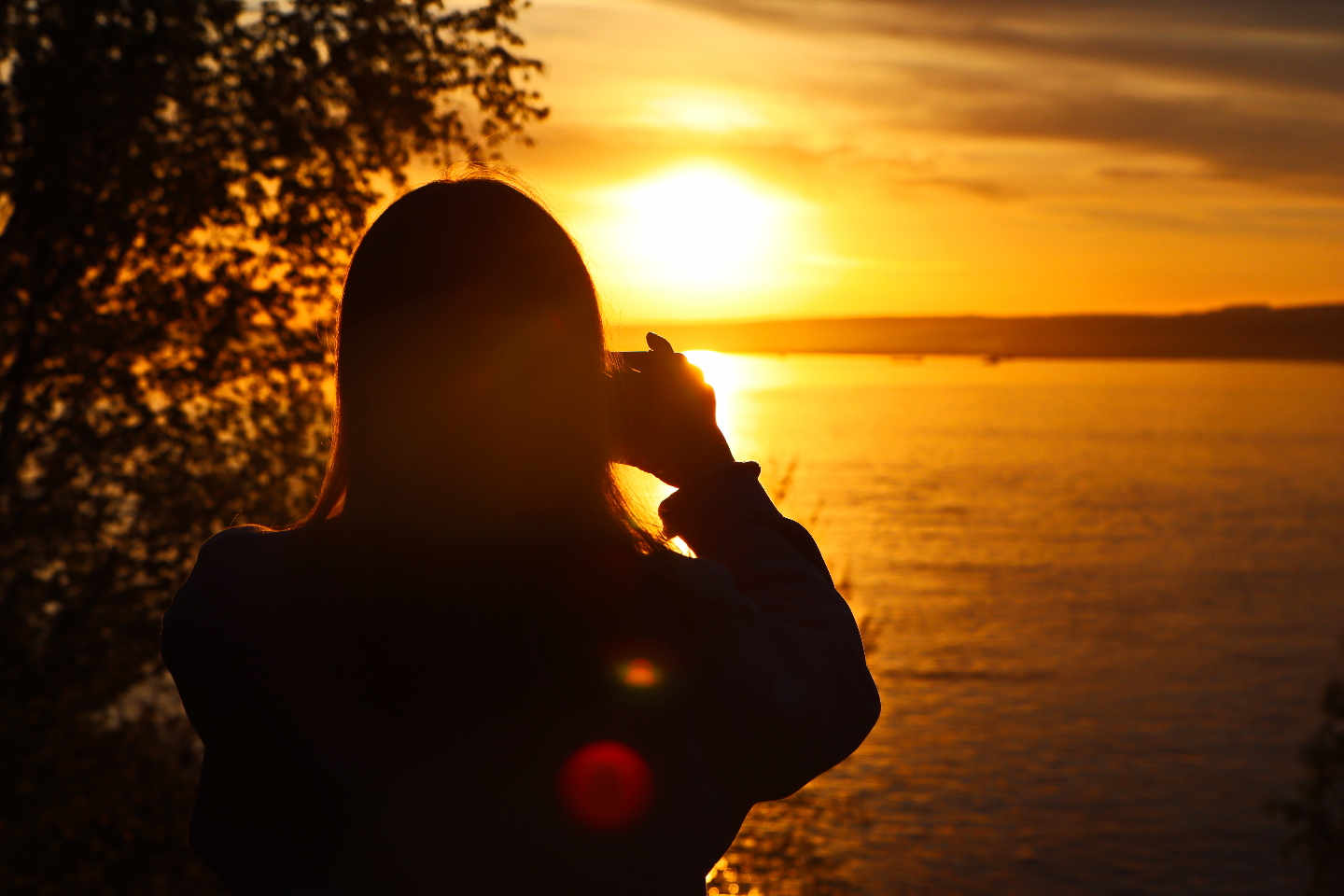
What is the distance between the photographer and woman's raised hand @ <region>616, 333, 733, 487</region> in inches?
61.9

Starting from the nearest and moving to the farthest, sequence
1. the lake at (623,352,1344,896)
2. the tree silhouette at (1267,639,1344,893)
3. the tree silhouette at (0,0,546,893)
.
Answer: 1. the tree silhouette at (0,0,546,893)
2. the tree silhouette at (1267,639,1344,893)
3. the lake at (623,352,1344,896)

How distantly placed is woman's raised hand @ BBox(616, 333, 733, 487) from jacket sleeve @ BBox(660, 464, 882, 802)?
0.04 m

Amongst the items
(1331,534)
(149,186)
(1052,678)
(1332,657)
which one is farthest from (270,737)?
(1331,534)

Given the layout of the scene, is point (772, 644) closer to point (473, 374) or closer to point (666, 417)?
point (666, 417)

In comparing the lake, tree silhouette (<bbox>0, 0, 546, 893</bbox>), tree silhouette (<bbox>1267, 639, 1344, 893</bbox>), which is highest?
tree silhouette (<bbox>0, 0, 546, 893</bbox>)

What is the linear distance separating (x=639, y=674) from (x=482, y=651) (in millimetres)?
201

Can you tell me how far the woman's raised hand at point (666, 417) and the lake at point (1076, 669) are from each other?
0.08m

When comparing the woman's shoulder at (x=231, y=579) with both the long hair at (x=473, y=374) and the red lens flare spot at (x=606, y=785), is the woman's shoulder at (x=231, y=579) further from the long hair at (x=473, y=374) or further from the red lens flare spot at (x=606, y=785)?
the red lens flare spot at (x=606, y=785)

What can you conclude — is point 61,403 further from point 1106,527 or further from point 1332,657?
point 1106,527

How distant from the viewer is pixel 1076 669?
63406 millimetres

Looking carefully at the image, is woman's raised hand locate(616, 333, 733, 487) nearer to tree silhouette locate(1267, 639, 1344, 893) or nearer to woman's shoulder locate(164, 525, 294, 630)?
woman's shoulder locate(164, 525, 294, 630)

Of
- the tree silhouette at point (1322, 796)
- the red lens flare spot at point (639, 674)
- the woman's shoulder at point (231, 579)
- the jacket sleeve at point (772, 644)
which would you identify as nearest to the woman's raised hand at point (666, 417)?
the jacket sleeve at point (772, 644)

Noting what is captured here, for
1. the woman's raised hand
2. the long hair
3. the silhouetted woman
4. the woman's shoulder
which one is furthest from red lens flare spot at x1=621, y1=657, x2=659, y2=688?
the woman's shoulder

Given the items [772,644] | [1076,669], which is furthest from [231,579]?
[1076,669]
